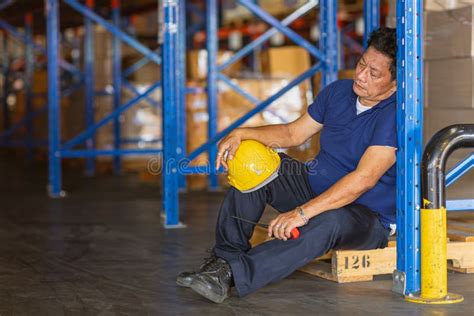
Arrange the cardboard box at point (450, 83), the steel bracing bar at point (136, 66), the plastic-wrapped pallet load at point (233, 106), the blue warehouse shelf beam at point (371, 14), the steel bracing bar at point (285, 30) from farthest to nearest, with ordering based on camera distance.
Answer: the steel bracing bar at point (136, 66), the plastic-wrapped pallet load at point (233, 106), the steel bracing bar at point (285, 30), the blue warehouse shelf beam at point (371, 14), the cardboard box at point (450, 83)

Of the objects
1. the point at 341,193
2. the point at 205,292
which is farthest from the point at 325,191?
the point at 205,292

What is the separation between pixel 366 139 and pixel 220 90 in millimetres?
6662

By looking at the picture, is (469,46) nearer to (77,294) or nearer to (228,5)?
(77,294)

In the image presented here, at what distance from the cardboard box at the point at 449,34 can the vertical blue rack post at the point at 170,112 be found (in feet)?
7.06

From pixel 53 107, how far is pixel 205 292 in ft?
20.9

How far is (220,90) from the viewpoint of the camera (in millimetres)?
11141

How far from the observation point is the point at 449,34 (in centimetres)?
561

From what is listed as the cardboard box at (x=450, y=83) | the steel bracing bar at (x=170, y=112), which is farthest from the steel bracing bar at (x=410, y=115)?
the steel bracing bar at (x=170, y=112)

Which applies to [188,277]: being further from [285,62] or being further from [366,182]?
[285,62]

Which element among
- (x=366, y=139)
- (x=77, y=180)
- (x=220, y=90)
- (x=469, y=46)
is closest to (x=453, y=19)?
(x=469, y=46)

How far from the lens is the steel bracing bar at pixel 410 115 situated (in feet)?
13.6

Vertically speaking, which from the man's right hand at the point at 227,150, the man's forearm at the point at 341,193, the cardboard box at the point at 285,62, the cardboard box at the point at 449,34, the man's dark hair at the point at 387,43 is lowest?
the man's forearm at the point at 341,193

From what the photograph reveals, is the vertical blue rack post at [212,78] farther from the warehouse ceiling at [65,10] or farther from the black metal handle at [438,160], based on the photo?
the black metal handle at [438,160]

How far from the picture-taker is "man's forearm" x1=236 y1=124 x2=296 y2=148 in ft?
15.7
